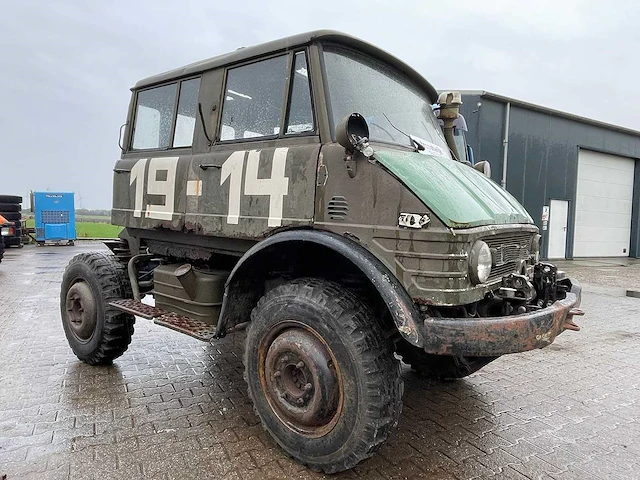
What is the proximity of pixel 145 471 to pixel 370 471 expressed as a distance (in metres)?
1.36

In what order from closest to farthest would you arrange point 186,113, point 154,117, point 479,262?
point 479,262 < point 186,113 < point 154,117

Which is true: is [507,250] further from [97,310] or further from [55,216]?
[55,216]

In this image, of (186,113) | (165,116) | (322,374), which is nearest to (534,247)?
(322,374)

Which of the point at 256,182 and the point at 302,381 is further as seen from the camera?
the point at 256,182

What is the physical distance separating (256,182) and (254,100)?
696 millimetres

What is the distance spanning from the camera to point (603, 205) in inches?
810

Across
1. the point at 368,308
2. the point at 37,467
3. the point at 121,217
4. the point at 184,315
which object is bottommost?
the point at 37,467

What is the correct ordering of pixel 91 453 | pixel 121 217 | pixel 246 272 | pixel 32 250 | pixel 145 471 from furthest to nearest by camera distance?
pixel 32 250
pixel 121 217
pixel 246 272
pixel 91 453
pixel 145 471

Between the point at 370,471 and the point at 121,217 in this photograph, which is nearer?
the point at 370,471

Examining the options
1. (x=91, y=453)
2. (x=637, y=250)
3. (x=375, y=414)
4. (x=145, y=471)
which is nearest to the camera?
(x=375, y=414)

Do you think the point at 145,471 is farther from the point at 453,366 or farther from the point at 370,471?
the point at 453,366

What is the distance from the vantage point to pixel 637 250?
864 inches

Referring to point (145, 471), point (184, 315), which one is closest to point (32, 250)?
point (184, 315)

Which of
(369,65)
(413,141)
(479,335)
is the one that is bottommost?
(479,335)
